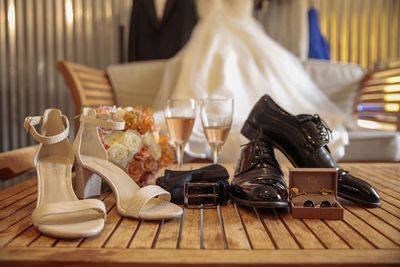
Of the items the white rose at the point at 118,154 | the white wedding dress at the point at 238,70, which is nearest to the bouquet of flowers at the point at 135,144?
the white rose at the point at 118,154

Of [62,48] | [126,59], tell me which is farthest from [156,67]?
[62,48]

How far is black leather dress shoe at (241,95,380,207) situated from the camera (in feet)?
1.88

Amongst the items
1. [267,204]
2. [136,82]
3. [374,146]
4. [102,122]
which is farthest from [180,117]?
[136,82]

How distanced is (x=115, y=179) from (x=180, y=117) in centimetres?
21

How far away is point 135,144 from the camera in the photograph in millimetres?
681

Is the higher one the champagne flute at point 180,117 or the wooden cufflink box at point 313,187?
the champagne flute at point 180,117

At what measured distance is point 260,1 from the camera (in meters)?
2.33

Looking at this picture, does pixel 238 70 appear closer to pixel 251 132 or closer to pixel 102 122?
pixel 251 132

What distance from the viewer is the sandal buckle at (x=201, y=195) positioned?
0.56m

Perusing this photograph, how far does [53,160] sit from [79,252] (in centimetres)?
29

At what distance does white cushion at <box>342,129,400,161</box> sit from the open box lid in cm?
86

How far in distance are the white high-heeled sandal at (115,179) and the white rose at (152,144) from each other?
8 centimetres

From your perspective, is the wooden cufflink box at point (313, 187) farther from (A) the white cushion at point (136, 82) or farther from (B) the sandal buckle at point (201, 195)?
(A) the white cushion at point (136, 82)

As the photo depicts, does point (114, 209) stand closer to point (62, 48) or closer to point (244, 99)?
point (244, 99)
